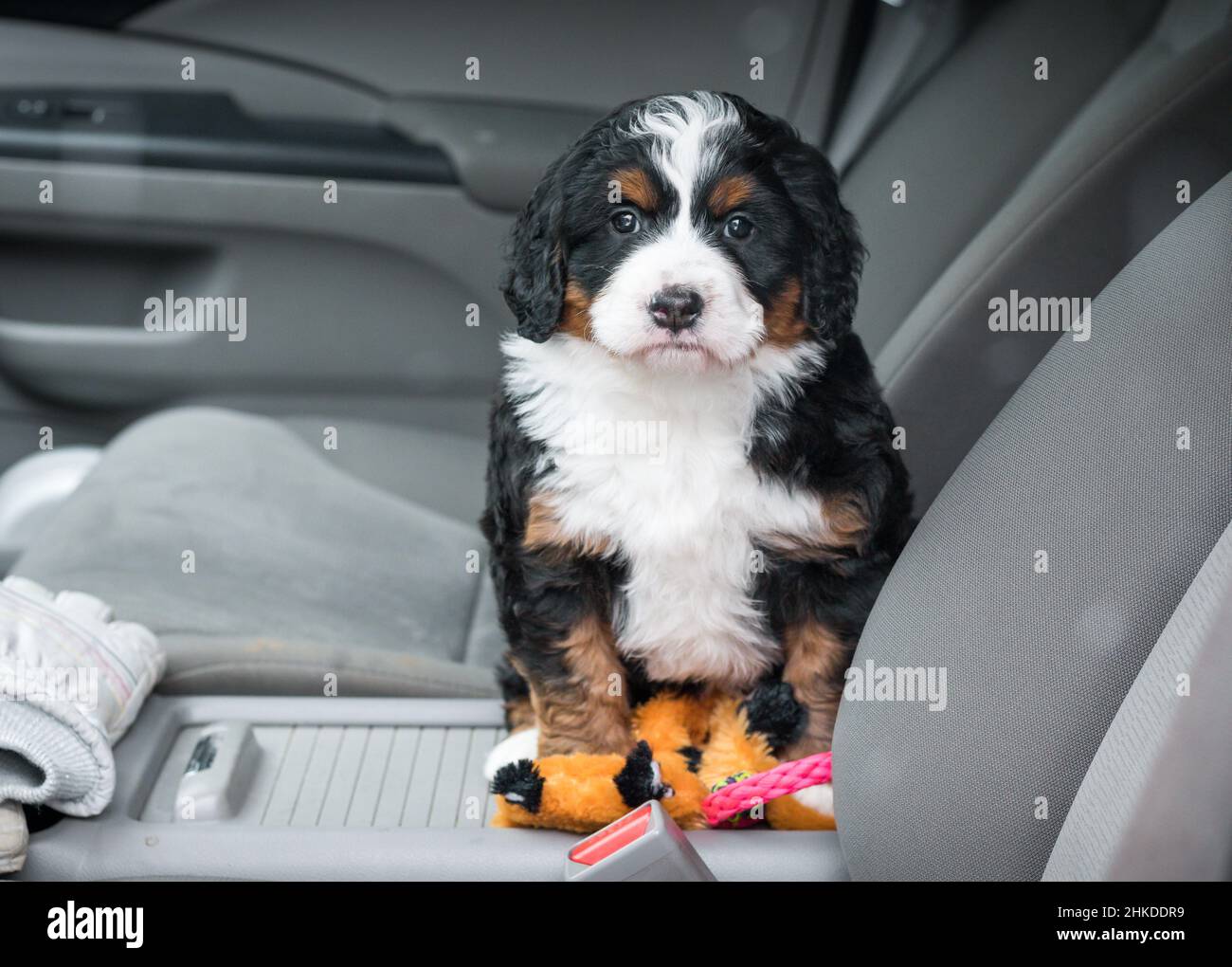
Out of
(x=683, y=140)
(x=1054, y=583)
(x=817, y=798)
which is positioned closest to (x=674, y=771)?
(x=817, y=798)

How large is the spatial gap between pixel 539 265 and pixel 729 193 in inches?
10.6

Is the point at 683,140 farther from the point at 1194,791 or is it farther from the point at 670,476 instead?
the point at 1194,791

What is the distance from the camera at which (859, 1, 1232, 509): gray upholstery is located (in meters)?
1.99

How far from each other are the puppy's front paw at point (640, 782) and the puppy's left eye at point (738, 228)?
2.19 ft

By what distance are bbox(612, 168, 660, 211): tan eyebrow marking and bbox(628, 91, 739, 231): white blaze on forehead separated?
23 mm

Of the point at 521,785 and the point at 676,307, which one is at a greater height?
the point at 676,307

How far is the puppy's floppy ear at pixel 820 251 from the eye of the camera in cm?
177

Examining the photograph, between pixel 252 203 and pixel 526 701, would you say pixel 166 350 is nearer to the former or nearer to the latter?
pixel 252 203

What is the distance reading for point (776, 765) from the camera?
1822 millimetres

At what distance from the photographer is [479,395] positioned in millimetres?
3656

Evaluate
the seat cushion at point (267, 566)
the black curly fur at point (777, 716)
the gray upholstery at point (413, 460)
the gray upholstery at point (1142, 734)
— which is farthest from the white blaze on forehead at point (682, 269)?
the gray upholstery at point (413, 460)

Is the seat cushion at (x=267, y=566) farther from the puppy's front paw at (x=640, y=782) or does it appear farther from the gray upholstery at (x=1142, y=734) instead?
the gray upholstery at (x=1142, y=734)

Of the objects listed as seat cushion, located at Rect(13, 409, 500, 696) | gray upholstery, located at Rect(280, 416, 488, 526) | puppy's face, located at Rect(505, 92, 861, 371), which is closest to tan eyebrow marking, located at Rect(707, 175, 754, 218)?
puppy's face, located at Rect(505, 92, 861, 371)

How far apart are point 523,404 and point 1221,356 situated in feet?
2.84
